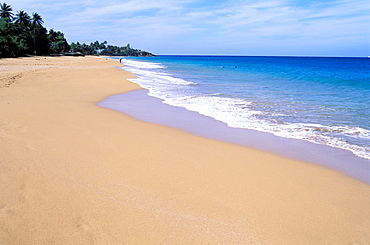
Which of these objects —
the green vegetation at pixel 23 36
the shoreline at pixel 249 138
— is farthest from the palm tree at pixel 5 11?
Result: the shoreline at pixel 249 138

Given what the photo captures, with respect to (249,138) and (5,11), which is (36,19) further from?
(249,138)

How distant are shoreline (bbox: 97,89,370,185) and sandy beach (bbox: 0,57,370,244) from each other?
1.35 feet

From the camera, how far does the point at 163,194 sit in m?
3.73

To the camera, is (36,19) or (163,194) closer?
(163,194)

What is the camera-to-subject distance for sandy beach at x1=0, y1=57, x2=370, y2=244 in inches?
116

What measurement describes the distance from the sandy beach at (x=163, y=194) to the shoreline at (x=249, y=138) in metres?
0.41

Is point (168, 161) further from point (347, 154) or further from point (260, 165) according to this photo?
point (347, 154)

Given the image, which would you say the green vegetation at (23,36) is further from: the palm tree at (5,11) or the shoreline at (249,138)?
the shoreline at (249,138)

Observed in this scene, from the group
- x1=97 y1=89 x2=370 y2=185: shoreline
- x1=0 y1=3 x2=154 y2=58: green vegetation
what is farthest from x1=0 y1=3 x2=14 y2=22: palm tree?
x1=97 y1=89 x2=370 y2=185: shoreline

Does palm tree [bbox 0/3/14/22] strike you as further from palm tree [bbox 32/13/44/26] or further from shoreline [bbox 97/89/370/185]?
shoreline [bbox 97/89/370/185]

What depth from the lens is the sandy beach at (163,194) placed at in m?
2.95

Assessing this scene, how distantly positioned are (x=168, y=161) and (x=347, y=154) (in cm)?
386

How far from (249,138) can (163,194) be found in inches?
138

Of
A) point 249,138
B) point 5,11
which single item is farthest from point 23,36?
point 249,138
